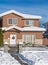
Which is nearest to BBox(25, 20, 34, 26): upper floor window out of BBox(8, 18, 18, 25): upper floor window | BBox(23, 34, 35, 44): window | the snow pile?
BBox(8, 18, 18, 25): upper floor window

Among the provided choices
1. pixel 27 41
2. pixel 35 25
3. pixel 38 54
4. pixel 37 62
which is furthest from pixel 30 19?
pixel 37 62

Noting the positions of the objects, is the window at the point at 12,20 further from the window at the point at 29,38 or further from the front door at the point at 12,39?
the window at the point at 29,38

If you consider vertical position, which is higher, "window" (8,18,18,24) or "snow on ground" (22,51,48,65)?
"window" (8,18,18,24)

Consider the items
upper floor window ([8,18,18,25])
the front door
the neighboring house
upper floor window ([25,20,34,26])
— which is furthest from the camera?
upper floor window ([25,20,34,26])

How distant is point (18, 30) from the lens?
4581 cm

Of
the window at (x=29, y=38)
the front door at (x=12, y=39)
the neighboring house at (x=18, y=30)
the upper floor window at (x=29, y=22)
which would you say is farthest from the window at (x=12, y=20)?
the window at (x=29, y=38)

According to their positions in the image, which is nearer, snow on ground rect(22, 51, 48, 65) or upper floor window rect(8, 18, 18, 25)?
snow on ground rect(22, 51, 48, 65)

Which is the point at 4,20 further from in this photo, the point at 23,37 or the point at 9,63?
the point at 9,63

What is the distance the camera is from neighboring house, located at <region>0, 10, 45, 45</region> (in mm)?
45625

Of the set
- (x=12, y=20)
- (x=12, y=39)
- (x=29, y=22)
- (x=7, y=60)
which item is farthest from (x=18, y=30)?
(x=7, y=60)

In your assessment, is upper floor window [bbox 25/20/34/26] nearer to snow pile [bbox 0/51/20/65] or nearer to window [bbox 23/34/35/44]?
window [bbox 23/34/35/44]

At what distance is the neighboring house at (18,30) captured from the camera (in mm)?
45625

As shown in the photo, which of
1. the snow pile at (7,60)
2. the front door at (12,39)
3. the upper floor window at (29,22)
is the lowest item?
the snow pile at (7,60)

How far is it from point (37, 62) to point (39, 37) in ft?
74.1
